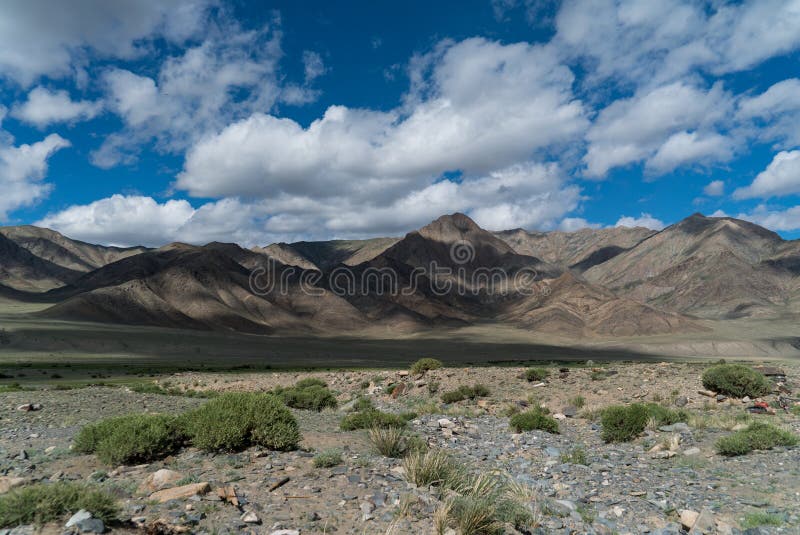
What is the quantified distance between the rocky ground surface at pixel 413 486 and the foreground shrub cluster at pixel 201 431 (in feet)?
0.93

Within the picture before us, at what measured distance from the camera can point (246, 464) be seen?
9.22 m

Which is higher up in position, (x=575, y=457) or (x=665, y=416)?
(x=665, y=416)

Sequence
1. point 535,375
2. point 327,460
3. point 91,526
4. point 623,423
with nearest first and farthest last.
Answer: point 91,526
point 327,460
point 623,423
point 535,375

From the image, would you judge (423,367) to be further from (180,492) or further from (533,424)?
(180,492)

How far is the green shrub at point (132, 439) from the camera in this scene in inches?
371

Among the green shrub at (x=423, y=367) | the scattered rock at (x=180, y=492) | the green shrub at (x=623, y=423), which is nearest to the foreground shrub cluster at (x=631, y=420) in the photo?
the green shrub at (x=623, y=423)

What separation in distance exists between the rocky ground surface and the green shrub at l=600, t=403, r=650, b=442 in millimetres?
381

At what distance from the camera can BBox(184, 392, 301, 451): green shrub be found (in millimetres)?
9914

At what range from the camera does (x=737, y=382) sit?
70.2 ft

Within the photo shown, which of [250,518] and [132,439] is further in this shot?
[132,439]

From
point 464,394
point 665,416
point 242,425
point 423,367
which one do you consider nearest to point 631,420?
point 665,416

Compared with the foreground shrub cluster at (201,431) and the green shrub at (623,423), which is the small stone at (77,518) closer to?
the foreground shrub cluster at (201,431)

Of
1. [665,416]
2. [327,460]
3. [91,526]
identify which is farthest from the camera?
[665,416]

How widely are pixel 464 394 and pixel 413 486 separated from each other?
1718cm
